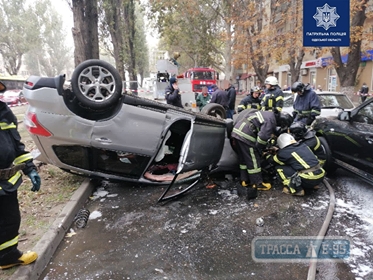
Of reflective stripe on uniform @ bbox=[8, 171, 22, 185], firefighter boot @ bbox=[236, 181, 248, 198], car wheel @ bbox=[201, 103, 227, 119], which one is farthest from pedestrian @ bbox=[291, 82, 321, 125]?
reflective stripe on uniform @ bbox=[8, 171, 22, 185]

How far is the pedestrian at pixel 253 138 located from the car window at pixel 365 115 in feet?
3.90

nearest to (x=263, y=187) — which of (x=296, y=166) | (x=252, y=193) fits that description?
(x=252, y=193)

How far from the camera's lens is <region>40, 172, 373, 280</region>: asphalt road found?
2.47 metres

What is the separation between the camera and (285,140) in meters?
4.19

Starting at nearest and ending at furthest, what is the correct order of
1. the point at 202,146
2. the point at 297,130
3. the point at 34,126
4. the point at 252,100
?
the point at 34,126
the point at 202,146
the point at 297,130
the point at 252,100

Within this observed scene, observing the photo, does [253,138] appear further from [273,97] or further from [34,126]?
[34,126]

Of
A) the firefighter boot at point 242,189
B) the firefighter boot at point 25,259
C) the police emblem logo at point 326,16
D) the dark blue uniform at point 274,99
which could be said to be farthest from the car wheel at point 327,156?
the firefighter boot at point 25,259

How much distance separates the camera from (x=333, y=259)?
102 inches

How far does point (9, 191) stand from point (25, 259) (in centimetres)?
62

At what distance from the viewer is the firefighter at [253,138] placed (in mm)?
4008

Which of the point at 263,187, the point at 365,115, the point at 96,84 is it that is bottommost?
the point at 263,187

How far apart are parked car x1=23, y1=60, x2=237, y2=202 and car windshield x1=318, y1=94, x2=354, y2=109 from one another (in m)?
5.24

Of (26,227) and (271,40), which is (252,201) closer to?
(26,227)

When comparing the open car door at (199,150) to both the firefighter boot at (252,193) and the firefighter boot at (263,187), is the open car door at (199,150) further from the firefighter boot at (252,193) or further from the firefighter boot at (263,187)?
the firefighter boot at (263,187)
